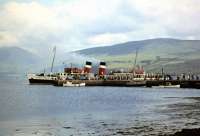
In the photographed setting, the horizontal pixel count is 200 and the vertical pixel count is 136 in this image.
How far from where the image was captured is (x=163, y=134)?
36438 millimetres

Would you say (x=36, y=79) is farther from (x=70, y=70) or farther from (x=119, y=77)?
(x=119, y=77)

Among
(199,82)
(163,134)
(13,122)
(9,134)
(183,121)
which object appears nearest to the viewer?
(163,134)

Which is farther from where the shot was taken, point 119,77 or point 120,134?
point 119,77

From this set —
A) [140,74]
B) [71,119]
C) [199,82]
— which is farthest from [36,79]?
[71,119]

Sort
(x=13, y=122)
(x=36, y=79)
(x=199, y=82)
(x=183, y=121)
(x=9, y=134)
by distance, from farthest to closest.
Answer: (x=36, y=79) < (x=199, y=82) < (x=13, y=122) < (x=183, y=121) < (x=9, y=134)

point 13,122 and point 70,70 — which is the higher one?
point 70,70

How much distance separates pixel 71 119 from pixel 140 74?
115m

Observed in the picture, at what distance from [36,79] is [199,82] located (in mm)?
55601

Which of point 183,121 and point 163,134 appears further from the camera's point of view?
point 183,121

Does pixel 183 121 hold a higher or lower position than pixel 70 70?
lower

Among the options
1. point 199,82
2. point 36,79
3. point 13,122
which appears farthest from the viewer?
point 36,79

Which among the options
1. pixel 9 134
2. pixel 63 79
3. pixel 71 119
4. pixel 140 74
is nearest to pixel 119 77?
pixel 140 74

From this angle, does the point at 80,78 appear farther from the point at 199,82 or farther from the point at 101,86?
the point at 199,82

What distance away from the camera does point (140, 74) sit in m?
166
